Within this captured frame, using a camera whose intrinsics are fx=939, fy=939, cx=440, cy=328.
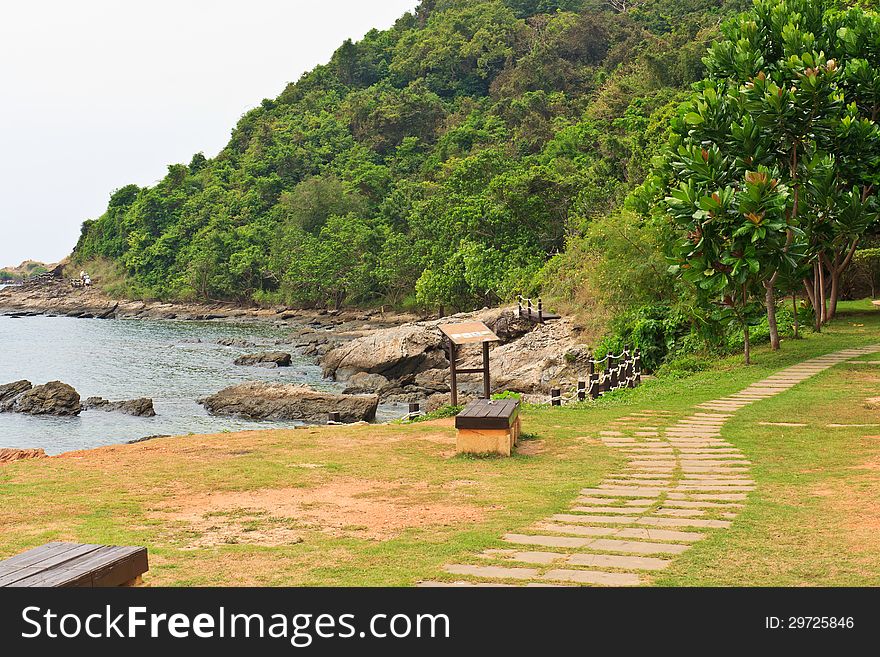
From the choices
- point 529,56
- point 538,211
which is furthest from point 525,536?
point 529,56

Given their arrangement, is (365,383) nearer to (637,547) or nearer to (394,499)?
(394,499)

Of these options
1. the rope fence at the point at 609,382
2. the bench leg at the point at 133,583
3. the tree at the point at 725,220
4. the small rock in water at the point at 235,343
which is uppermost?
the tree at the point at 725,220

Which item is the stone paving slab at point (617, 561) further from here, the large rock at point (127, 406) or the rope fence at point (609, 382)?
the large rock at point (127, 406)

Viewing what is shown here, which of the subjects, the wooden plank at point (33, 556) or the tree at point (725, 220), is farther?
the tree at point (725, 220)

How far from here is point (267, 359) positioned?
43.8 metres

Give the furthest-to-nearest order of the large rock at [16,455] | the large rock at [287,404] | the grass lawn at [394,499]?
the large rock at [287,404] → the large rock at [16,455] → the grass lawn at [394,499]

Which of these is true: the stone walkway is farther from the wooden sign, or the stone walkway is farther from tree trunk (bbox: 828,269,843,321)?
tree trunk (bbox: 828,269,843,321)

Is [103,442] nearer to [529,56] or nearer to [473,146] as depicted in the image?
[473,146]

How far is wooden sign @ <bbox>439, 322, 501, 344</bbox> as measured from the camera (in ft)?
51.0

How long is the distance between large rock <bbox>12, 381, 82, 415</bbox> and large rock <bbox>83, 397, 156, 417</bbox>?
74cm

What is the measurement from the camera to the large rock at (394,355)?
35688 mm

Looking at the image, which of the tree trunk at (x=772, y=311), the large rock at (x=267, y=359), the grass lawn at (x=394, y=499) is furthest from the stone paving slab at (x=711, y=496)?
the large rock at (x=267, y=359)

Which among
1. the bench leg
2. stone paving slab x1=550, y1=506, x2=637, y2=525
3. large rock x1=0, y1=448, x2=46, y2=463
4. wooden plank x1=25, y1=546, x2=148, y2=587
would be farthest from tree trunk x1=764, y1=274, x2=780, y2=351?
wooden plank x1=25, y1=546, x2=148, y2=587

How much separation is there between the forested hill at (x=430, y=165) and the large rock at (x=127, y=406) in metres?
18.3
